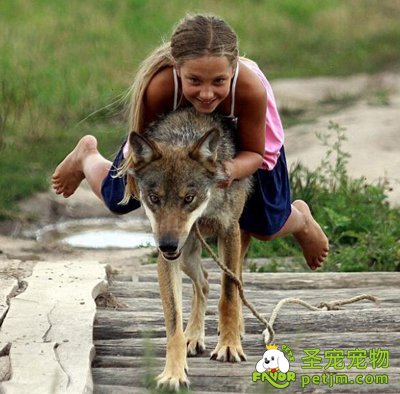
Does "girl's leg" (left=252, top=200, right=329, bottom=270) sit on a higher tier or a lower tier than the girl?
lower

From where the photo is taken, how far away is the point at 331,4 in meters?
19.4

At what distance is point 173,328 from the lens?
523 centimetres

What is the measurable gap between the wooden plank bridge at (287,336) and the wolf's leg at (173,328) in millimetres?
75

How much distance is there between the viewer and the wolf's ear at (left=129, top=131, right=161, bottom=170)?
16.8 ft

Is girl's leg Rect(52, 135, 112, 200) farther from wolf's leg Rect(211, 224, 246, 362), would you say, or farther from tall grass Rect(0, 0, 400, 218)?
tall grass Rect(0, 0, 400, 218)

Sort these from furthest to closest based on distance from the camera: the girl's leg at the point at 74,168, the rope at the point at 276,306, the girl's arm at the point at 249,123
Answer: the girl's leg at the point at 74,168 < the girl's arm at the point at 249,123 < the rope at the point at 276,306

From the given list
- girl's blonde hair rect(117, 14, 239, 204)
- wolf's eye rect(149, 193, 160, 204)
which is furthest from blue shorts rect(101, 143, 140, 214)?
wolf's eye rect(149, 193, 160, 204)

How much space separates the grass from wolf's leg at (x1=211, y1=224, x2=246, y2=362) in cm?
306

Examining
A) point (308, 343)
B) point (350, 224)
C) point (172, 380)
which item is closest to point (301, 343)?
point (308, 343)

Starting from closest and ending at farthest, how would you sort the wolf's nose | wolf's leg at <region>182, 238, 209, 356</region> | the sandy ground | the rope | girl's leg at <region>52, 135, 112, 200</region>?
the wolf's nose, the rope, wolf's leg at <region>182, 238, 209, 356</region>, girl's leg at <region>52, 135, 112, 200</region>, the sandy ground

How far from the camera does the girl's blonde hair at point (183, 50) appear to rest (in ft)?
17.2

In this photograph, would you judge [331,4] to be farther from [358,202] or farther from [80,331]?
[80,331]

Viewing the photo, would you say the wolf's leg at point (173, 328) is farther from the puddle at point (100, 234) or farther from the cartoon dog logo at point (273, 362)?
the puddle at point (100, 234)

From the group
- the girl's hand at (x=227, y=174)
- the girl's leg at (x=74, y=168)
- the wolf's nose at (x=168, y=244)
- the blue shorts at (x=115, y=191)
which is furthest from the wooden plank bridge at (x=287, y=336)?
the girl's hand at (x=227, y=174)
